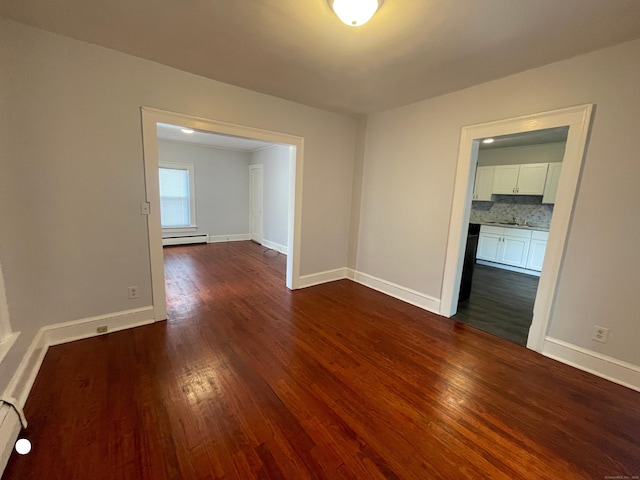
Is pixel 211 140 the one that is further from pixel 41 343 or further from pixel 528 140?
pixel 528 140

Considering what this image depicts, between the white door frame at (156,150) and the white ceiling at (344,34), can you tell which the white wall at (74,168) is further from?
the white ceiling at (344,34)

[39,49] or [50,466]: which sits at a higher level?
[39,49]

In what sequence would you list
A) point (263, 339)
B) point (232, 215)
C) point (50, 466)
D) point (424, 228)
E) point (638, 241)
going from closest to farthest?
point (50, 466) → point (638, 241) → point (263, 339) → point (424, 228) → point (232, 215)

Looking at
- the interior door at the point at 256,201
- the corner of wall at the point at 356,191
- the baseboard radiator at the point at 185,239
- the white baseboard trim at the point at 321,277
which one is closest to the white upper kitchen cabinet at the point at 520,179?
the corner of wall at the point at 356,191

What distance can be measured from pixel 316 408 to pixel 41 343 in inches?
91.6

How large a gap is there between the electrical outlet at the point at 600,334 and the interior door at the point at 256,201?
640 cm

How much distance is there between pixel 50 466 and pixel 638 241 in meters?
4.00

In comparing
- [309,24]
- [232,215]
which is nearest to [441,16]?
[309,24]

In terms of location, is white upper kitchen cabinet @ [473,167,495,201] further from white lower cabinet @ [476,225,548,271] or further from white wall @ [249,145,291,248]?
white wall @ [249,145,291,248]

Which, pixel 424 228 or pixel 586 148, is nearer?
pixel 586 148

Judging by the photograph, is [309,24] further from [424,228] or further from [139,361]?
[139,361]

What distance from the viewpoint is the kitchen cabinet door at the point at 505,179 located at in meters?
5.54

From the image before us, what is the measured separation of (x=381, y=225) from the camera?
391cm

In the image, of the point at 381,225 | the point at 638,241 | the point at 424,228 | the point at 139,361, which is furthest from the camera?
the point at 381,225
